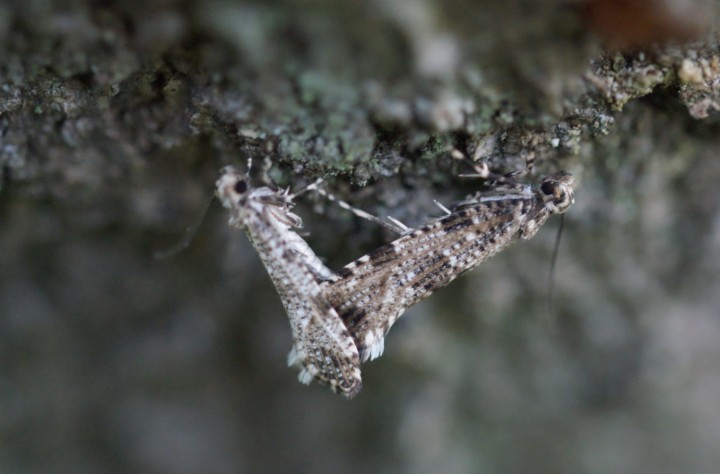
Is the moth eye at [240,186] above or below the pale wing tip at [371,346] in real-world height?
above

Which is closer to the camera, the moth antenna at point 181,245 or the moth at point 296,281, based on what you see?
the moth at point 296,281

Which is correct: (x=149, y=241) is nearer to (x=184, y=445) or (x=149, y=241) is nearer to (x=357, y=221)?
(x=357, y=221)

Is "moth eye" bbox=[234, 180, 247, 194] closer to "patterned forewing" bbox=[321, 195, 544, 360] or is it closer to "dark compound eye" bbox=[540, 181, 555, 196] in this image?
"patterned forewing" bbox=[321, 195, 544, 360]

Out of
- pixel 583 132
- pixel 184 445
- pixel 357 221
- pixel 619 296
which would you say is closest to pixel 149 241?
pixel 357 221

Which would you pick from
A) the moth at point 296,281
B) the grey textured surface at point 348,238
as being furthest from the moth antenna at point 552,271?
the moth at point 296,281

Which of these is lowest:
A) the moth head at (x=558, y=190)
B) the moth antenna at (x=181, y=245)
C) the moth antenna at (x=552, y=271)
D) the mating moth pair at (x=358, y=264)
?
the mating moth pair at (x=358, y=264)

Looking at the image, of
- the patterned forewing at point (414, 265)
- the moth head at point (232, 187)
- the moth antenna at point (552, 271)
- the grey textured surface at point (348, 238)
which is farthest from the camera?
the moth antenna at point (552, 271)

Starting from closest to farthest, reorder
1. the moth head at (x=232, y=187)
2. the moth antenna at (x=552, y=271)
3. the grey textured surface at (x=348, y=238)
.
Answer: the grey textured surface at (x=348, y=238)
the moth head at (x=232, y=187)
the moth antenna at (x=552, y=271)

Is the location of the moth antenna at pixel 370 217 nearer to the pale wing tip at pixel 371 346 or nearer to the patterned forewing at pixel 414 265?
the patterned forewing at pixel 414 265

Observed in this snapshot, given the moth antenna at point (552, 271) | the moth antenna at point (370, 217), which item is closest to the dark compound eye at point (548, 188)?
the moth antenna at point (552, 271)
